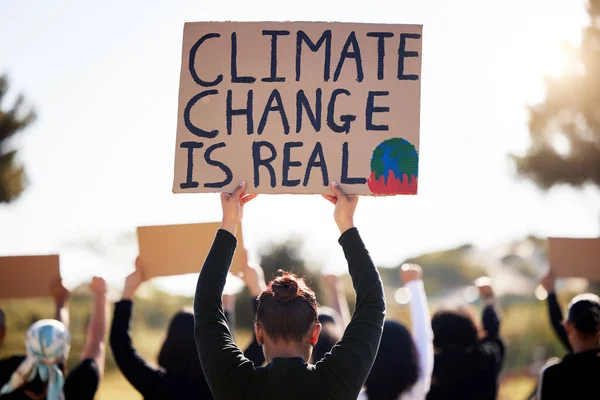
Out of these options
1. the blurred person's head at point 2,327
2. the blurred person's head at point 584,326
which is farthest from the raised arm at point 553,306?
the blurred person's head at point 2,327

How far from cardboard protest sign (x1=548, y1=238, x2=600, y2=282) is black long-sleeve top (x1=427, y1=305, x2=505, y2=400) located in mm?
663

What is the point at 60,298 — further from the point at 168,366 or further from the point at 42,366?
the point at 168,366

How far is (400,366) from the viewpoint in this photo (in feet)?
11.5

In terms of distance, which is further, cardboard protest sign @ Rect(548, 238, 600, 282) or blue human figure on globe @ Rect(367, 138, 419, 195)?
cardboard protest sign @ Rect(548, 238, 600, 282)

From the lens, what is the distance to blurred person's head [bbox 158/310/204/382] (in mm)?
3168

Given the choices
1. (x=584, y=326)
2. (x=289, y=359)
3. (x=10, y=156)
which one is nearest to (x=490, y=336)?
(x=584, y=326)

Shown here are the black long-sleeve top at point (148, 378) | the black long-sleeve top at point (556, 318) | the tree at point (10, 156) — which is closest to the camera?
the black long-sleeve top at point (148, 378)

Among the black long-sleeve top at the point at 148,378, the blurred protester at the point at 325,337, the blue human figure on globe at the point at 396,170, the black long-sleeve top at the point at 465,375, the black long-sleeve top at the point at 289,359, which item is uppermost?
the blue human figure on globe at the point at 396,170

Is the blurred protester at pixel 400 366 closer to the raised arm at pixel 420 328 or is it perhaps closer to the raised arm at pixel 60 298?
the raised arm at pixel 420 328

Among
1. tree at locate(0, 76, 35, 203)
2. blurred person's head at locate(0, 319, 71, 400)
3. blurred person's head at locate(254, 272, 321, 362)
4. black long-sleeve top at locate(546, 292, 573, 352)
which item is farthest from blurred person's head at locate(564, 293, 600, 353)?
tree at locate(0, 76, 35, 203)

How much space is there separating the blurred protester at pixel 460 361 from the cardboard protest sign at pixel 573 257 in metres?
0.62

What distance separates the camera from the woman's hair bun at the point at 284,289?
2188 millimetres

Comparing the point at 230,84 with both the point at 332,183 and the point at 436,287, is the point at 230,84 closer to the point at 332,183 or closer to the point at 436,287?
the point at 332,183

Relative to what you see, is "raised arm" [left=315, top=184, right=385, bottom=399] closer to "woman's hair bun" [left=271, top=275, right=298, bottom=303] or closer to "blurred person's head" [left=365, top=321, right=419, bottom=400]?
"woman's hair bun" [left=271, top=275, right=298, bottom=303]
